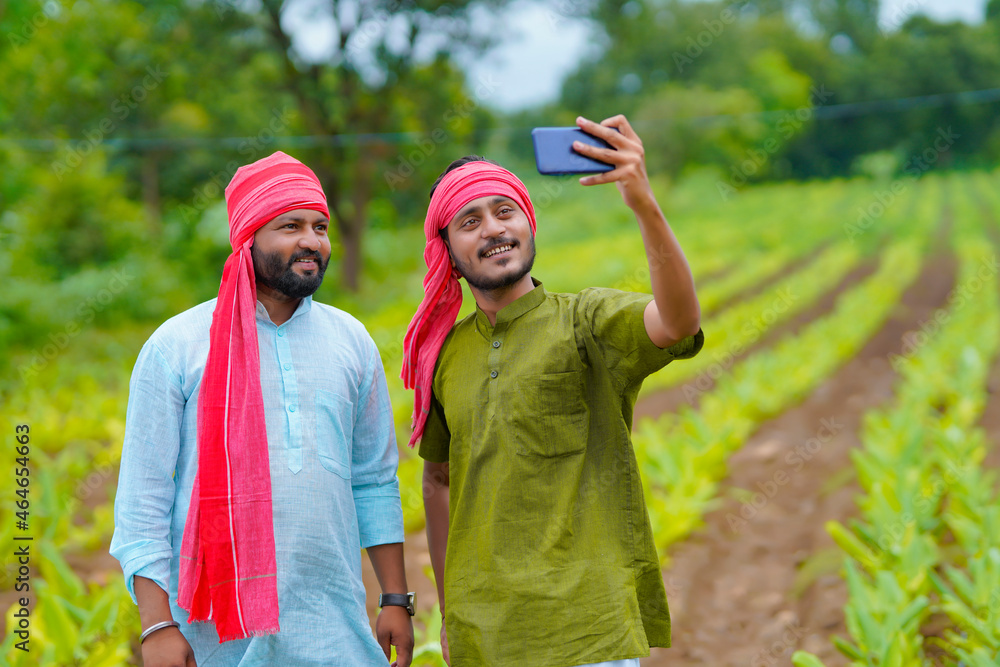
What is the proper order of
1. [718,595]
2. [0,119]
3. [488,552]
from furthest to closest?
1. [0,119]
2. [718,595]
3. [488,552]

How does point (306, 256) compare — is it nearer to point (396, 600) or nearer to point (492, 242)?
point (492, 242)

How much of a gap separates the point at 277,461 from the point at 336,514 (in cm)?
18

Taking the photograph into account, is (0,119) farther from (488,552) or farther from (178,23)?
(178,23)

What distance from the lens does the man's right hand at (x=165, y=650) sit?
5.54ft

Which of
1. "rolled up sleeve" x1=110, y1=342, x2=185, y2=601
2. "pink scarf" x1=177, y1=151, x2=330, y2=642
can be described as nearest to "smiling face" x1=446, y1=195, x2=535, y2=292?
"pink scarf" x1=177, y1=151, x2=330, y2=642

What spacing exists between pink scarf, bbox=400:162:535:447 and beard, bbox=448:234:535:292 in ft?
0.34

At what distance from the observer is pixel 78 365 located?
10.5 metres

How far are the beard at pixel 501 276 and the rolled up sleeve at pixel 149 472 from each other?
0.66m

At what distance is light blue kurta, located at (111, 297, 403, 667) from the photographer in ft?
5.79

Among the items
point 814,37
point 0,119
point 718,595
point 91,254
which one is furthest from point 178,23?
point 814,37

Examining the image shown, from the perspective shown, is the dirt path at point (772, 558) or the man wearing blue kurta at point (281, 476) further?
the dirt path at point (772, 558)

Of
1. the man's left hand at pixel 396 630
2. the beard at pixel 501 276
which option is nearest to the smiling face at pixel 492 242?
the beard at pixel 501 276

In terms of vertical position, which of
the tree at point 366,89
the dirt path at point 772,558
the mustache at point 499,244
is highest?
the tree at point 366,89

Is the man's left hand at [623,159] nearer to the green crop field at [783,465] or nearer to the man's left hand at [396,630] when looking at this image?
the man's left hand at [396,630]
